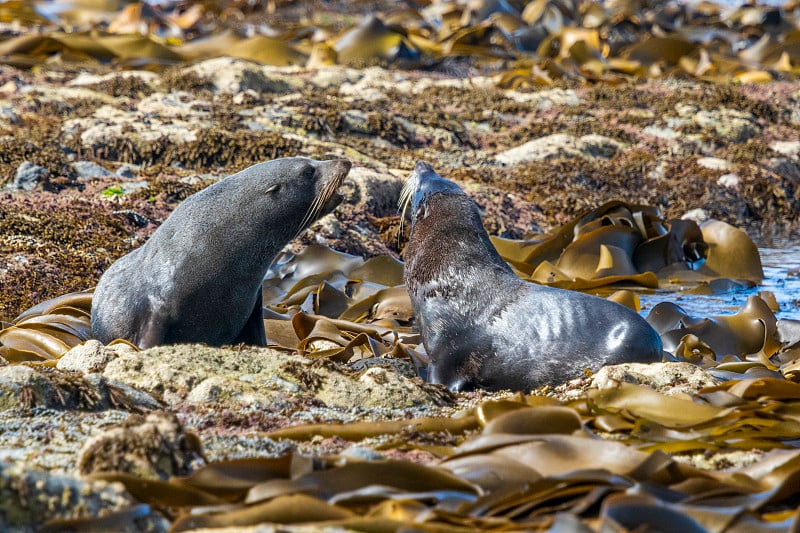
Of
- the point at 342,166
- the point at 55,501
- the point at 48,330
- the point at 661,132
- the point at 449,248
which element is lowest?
the point at 661,132

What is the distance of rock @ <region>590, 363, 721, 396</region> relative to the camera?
4.51 meters

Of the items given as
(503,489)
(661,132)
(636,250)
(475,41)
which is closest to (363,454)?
(503,489)

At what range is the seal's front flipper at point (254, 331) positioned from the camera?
5.83 meters

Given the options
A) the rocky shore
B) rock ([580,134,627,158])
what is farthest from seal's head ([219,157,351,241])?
rock ([580,134,627,158])

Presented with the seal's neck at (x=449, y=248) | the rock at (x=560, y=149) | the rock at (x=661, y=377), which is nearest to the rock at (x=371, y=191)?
the rock at (x=560, y=149)

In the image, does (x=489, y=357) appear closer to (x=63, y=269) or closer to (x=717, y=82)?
(x=63, y=269)

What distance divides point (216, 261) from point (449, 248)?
4.32 ft

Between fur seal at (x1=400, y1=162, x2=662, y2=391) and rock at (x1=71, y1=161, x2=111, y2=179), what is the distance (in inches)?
200

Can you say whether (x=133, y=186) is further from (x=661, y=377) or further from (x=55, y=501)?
(x=55, y=501)

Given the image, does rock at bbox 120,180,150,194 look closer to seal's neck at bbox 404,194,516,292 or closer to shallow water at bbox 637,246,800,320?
seal's neck at bbox 404,194,516,292

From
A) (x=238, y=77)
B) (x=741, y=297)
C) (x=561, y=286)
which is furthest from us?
(x=238, y=77)

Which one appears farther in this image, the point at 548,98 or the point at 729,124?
the point at 548,98

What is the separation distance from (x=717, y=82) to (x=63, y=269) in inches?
477

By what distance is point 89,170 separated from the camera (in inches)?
386
